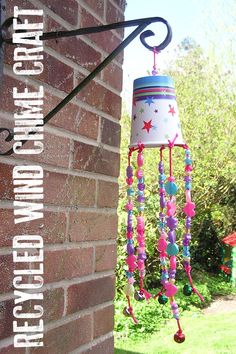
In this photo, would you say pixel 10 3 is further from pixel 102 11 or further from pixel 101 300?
pixel 101 300

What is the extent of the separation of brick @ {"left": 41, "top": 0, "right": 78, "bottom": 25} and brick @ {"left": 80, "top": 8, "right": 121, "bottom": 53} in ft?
0.11

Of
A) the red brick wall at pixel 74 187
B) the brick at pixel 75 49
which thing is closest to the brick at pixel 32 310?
the red brick wall at pixel 74 187

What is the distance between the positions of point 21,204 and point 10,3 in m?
0.41

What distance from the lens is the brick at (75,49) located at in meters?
1.11

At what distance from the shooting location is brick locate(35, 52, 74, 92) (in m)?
1.08

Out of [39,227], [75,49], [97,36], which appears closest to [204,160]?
[97,36]

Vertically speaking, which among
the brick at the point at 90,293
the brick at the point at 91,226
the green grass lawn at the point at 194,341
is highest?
the brick at the point at 91,226

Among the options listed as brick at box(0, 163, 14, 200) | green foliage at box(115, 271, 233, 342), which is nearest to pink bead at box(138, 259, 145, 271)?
brick at box(0, 163, 14, 200)

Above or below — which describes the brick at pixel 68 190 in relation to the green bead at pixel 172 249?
above

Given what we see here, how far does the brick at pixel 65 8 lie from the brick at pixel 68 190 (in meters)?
0.38

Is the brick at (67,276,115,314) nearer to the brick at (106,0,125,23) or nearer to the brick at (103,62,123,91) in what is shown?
the brick at (103,62,123,91)

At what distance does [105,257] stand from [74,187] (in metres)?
0.27

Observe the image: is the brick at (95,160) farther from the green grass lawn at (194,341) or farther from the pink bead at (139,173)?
the green grass lawn at (194,341)

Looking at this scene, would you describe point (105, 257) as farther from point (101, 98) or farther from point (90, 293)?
point (101, 98)
